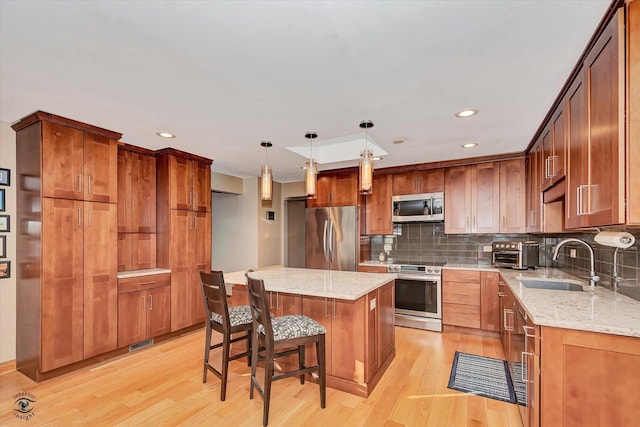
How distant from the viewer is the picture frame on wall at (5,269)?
2.87m

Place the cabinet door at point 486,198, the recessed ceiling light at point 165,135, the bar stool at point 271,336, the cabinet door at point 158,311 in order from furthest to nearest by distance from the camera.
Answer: the cabinet door at point 486,198 → the cabinet door at point 158,311 → the recessed ceiling light at point 165,135 → the bar stool at point 271,336

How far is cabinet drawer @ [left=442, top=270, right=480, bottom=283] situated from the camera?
3961 millimetres

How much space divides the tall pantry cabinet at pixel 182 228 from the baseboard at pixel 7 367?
4.63 ft

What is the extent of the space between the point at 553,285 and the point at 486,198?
1631 mm

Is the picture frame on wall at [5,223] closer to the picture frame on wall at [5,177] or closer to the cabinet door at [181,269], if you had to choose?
the picture frame on wall at [5,177]

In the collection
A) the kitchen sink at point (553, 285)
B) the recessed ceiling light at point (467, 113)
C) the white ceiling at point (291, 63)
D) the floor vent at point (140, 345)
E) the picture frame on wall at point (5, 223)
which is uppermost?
the white ceiling at point (291, 63)

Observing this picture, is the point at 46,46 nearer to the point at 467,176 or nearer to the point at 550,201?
the point at 550,201

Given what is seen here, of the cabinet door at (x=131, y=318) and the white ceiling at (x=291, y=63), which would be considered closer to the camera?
the white ceiling at (x=291, y=63)

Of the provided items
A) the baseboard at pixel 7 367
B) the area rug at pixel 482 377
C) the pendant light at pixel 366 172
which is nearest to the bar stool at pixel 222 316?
the pendant light at pixel 366 172

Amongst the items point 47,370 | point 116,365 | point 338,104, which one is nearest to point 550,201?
point 338,104

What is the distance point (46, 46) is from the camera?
67.5 inches

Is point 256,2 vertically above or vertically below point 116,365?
above

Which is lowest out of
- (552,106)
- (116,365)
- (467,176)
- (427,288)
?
(116,365)

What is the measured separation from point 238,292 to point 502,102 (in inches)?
113
